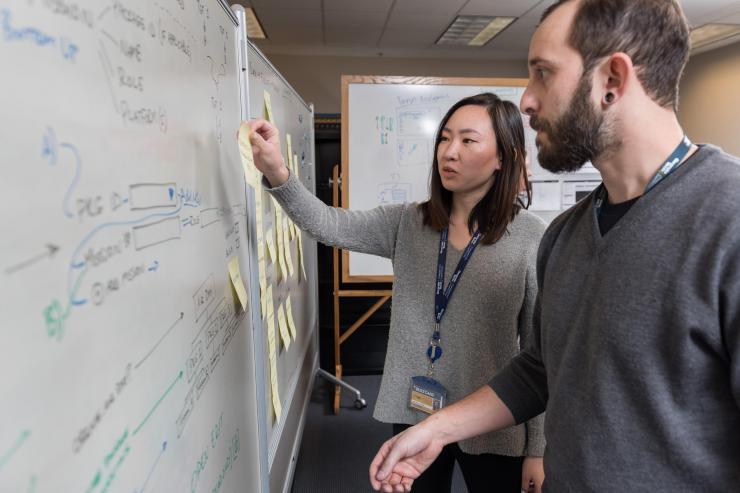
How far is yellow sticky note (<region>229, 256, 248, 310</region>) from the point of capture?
88cm

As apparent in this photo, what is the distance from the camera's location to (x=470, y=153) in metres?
1.13

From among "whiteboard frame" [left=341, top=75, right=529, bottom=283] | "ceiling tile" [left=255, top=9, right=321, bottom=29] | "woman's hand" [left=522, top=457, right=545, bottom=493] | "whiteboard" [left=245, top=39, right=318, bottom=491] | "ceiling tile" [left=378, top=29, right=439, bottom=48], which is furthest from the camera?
"ceiling tile" [left=378, top=29, right=439, bottom=48]

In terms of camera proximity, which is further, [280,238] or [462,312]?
[280,238]

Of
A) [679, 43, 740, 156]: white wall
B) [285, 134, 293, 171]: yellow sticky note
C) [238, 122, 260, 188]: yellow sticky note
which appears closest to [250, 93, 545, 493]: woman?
[238, 122, 260, 188]: yellow sticky note

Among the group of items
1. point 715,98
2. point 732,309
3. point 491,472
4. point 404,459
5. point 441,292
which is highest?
point 715,98

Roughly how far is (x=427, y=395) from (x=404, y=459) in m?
0.23

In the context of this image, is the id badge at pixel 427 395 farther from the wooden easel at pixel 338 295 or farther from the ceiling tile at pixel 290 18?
the ceiling tile at pixel 290 18

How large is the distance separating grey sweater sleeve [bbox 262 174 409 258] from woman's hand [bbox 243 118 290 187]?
0.04 m

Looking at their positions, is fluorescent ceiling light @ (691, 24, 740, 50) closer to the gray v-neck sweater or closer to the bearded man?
the bearded man

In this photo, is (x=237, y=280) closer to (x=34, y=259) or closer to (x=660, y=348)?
(x=34, y=259)

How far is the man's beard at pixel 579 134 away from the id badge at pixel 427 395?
618mm

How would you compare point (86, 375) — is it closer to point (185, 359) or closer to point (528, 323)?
point (185, 359)

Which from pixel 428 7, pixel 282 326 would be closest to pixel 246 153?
pixel 282 326

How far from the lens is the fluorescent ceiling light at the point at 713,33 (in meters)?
4.57
